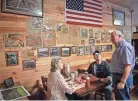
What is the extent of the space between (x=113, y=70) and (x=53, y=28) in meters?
1.58

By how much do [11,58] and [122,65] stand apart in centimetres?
189

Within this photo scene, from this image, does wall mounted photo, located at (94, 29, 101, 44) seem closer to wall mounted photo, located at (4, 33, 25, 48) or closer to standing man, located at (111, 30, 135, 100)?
standing man, located at (111, 30, 135, 100)

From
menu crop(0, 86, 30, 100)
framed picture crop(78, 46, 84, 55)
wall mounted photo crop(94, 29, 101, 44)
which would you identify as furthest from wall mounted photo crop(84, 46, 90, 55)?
menu crop(0, 86, 30, 100)

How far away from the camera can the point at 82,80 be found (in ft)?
8.68

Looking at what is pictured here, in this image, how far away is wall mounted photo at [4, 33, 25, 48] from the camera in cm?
270

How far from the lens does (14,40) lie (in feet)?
9.12

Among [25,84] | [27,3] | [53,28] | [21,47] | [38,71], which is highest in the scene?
[27,3]

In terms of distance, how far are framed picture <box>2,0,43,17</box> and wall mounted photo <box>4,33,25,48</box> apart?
1.37ft

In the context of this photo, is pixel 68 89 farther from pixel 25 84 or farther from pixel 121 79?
pixel 25 84

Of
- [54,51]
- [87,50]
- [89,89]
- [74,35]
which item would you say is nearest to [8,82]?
[54,51]

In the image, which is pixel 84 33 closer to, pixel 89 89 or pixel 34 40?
pixel 34 40

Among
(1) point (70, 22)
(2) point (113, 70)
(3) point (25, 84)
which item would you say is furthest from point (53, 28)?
(2) point (113, 70)

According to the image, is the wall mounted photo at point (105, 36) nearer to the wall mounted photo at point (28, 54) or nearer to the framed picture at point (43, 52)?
the framed picture at point (43, 52)

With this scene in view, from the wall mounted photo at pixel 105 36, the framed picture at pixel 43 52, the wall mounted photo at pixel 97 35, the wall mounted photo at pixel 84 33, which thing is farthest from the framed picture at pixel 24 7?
the wall mounted photo at pixel 105 36
